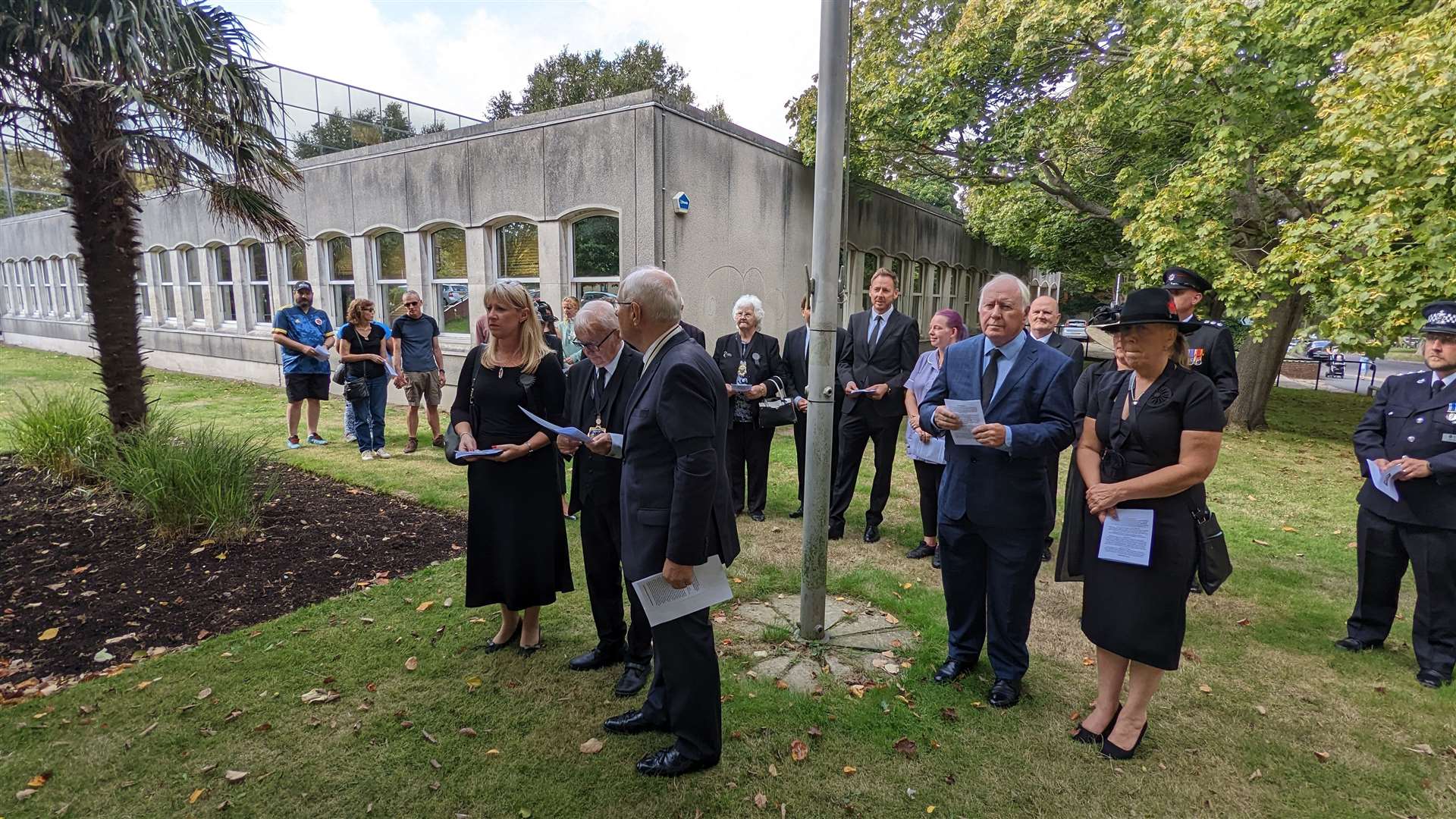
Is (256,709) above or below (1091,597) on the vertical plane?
below

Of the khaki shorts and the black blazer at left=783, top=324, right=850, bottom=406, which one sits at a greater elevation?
the black blazer at left=783, top=324, right=850, bottom=406

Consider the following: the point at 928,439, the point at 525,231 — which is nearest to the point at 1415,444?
the point at 928,439

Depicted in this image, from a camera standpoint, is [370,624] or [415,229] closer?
[370,624]

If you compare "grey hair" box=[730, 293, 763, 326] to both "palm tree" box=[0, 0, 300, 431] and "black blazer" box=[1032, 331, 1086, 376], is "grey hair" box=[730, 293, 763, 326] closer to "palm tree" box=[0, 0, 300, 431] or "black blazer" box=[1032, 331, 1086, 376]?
"black blazer" box=[1032, 331, 1086, 376]

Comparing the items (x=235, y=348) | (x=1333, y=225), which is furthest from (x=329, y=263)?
(x=1333, y=225)

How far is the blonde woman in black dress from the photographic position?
3.60 m

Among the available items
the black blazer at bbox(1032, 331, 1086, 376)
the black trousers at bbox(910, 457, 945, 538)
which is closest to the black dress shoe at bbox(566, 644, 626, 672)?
the black trousers at bbox(910, 457, 945, 538)

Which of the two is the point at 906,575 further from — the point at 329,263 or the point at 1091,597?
the point at 329,263

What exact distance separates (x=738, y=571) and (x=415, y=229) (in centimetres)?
985

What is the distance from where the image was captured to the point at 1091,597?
10.0ft

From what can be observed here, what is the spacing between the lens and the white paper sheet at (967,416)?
330 centimetres

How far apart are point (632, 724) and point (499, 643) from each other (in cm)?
118

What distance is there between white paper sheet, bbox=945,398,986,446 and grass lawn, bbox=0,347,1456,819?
1.32 meters

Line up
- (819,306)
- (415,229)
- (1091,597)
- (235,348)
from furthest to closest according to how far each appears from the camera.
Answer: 1. (235,348)
2. (415,229)
3. (819,306)
4. (1091,597)
